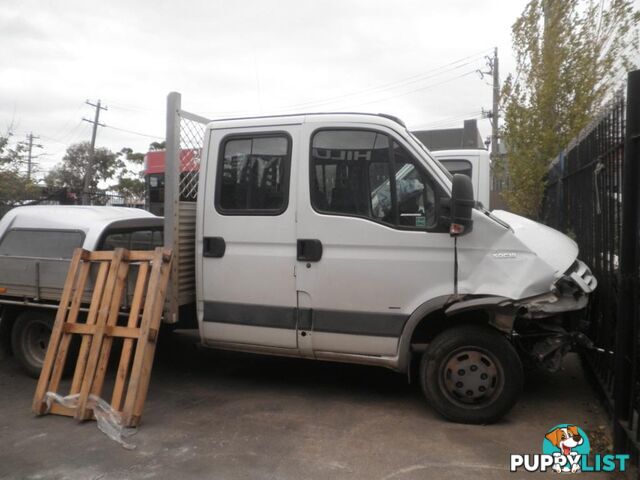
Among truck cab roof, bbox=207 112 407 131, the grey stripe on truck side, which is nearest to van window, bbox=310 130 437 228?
truck cab roof, bbox=207 112 407 131

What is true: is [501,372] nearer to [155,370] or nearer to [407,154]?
[407,154]

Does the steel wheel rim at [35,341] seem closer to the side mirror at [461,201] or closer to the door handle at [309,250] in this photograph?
the door handle at [309,250]

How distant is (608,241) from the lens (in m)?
4.32

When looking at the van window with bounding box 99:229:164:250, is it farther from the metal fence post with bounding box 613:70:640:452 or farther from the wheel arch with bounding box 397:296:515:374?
the metal fence post with bounding box 613:70:640:452

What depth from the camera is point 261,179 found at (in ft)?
15.5

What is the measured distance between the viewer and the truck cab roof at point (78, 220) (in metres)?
5.51

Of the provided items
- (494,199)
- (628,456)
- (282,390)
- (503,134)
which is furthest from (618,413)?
(494,199)

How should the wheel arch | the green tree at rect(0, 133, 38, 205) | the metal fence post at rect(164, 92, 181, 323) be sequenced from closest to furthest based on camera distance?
the wheel arch → the metal fence post at rect(164, 92, 181, 323) → the green tree at rect(0, 133, 38, 205)

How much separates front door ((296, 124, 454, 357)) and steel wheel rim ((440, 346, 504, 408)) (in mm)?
475

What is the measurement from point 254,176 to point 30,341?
3.10 m

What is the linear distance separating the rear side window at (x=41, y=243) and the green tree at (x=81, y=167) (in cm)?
4351

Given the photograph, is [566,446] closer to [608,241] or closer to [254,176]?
[608,241]

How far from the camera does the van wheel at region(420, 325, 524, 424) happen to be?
414 cm

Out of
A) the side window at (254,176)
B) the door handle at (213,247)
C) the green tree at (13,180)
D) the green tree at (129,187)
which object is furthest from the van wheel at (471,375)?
the green tree at (129,187)
